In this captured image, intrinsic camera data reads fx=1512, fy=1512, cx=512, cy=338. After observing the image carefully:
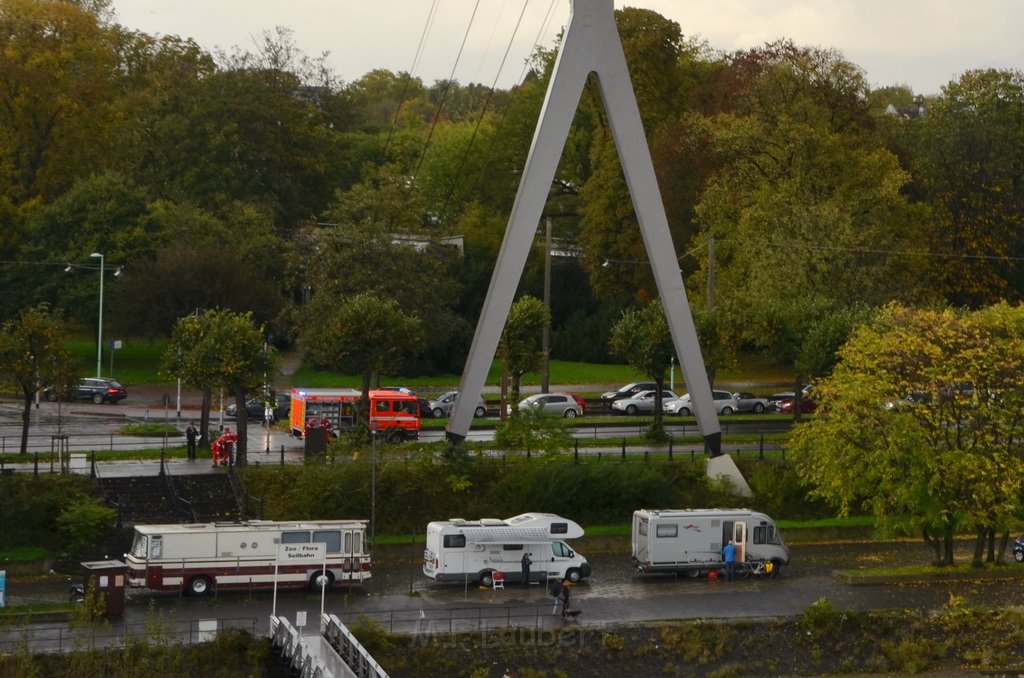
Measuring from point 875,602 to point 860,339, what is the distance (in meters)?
6.90

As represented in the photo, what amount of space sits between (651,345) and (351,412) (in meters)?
9.57

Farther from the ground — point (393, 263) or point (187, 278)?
point (393, 263)

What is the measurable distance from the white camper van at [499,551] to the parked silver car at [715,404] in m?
21.8

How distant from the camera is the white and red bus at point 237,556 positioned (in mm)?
32125

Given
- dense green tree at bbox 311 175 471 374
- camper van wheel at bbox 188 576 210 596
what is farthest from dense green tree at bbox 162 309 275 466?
dense green tree at bbox 311 175 471 374

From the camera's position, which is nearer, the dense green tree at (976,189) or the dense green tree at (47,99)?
the dense green tree at (47,99)

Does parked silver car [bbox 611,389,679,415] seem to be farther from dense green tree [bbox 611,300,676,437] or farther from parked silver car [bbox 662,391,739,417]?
dense green tree [bbox 611,300,676,437]

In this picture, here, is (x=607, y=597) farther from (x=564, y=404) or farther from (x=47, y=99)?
(x=47, y=99)

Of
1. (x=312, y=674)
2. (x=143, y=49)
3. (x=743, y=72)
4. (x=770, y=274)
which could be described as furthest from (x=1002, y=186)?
(x=312, y=674)

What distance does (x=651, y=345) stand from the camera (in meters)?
47.2

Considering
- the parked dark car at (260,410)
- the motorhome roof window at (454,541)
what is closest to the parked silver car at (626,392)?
the parked dark car at (260,410)

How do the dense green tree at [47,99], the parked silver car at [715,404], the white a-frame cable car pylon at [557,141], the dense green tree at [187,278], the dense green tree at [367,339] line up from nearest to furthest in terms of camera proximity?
1. the white a-frame cable car pylon at [557,141]
2. the dense green tree at [367,339]
3. the parked silver car at [715,404]
4. the dense green tree at [187,278]
5. the dense green tree at [47,99]

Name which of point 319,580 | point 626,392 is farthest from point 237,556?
point 626,392

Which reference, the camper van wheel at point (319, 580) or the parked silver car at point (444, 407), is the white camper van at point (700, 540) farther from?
the parked silver car at point (444, 407)
